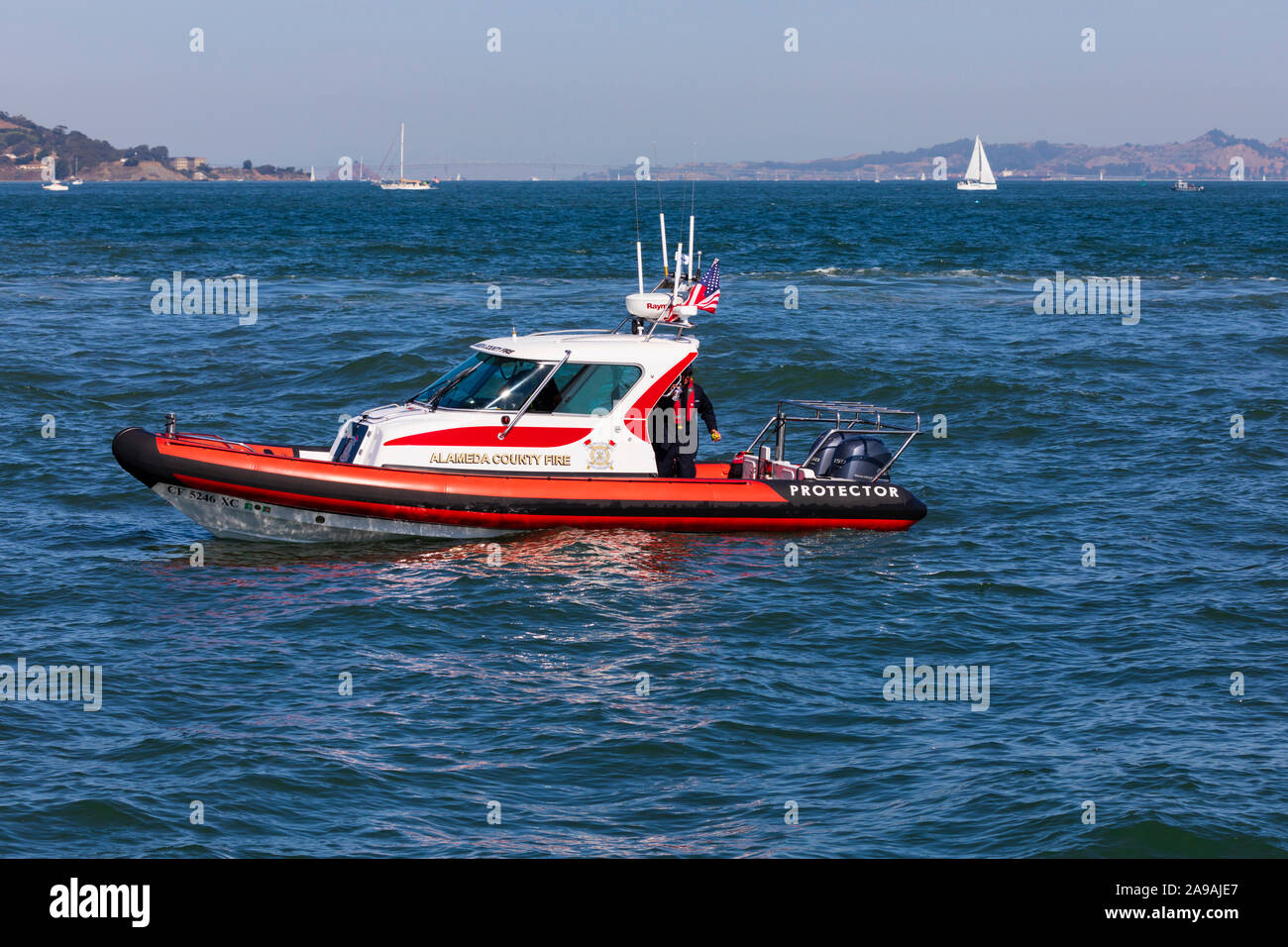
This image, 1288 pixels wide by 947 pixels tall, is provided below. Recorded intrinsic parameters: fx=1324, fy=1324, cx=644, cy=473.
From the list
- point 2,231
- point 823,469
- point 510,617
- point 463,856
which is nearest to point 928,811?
point 463,856

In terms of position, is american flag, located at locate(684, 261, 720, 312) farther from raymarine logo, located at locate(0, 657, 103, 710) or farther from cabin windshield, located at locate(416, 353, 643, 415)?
raymarine logo, located at locate(0, 657, 103, 710)

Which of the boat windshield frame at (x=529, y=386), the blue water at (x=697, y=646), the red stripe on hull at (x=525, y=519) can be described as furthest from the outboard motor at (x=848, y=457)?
the boat windshield frame at (x=529, y=386)

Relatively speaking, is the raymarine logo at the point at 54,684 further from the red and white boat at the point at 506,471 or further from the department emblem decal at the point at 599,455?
the department emblem decal at the point at 599,455

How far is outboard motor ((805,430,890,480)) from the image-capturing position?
14266 mm

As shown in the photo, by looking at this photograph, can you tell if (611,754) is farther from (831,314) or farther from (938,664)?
(831,314)

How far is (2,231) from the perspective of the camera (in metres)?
60.5

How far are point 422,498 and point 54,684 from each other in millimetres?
4132

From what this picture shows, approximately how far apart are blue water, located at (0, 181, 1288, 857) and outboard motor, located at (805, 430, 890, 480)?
2.60ft

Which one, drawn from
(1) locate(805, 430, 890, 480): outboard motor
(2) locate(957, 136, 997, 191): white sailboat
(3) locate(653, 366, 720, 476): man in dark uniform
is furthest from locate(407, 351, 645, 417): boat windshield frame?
(2) locate(957, 136, 997, 191): white sailboat

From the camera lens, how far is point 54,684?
9.55 metres

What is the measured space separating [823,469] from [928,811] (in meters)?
7.09

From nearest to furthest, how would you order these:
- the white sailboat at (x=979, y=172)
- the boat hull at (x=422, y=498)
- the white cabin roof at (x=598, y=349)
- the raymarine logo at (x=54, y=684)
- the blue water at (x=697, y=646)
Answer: the blue water at (x=697, y=646) → the raymarine logo at (x=54, y=684) → the boat hull at (x=422, y=498) → the white cabin roof at (x=598, y=349) → the white sailboat at (x=979, y=172)

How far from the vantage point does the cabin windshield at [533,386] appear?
1328cm

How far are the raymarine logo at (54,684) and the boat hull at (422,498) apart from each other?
3098 millimetres
